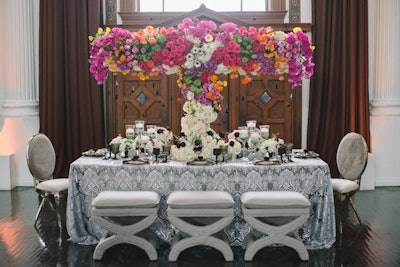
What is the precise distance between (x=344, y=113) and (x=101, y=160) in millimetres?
3985

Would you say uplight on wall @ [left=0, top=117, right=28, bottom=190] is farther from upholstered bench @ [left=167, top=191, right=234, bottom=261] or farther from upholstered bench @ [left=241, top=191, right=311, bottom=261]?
upholstered bench @ [left=241, top=191, right=311, bottom=261]

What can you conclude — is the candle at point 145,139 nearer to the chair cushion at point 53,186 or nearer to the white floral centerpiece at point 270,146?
the chair cushion at point 53,186

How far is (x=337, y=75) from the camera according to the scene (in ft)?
26.3

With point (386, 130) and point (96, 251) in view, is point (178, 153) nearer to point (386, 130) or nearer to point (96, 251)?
point (96, 251)

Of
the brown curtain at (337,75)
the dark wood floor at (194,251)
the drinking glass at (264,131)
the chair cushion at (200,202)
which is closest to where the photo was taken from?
the chair cushion at (200,202)

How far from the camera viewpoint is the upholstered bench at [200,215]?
15.3ft

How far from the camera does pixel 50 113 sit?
8.05 metres

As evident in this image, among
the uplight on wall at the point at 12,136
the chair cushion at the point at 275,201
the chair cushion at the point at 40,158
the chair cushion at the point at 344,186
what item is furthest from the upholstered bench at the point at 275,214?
the uplight on wall at the point at 12,136

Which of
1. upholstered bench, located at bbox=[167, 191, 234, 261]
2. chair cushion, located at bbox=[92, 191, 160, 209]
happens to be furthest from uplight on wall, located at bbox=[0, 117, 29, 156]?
upholstered bench, located at bbox=[167, 191, 234, 261]

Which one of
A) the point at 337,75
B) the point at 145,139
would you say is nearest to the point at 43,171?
the point at 145,139

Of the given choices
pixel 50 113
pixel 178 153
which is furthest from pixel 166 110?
pixel 178 153

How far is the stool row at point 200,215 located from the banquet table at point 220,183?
0.72ft

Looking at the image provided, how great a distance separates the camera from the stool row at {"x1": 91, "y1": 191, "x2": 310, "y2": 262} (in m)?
4.66

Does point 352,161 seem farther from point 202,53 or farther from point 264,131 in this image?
point 202,53
